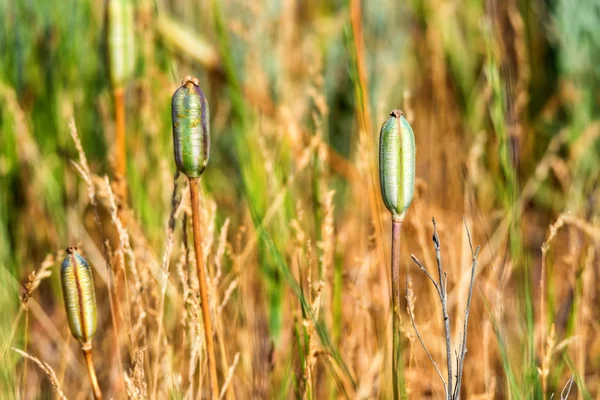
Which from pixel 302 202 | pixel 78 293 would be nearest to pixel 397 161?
pixel 78 293

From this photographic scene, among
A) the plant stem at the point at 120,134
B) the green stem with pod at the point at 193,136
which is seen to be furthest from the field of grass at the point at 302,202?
the green stem with pod at the point at 193,136

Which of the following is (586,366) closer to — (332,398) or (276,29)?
(332,398)

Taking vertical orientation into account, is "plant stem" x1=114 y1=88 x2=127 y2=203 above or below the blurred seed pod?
below

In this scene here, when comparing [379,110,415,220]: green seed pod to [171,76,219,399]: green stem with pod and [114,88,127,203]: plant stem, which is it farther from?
[114,88,127,203]: plant stem

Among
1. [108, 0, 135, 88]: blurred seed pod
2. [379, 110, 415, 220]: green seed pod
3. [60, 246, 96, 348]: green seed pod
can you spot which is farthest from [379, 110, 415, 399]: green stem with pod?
[108, 0, 135, 88]: blurred seed pod

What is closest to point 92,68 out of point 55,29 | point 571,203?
point 55,29

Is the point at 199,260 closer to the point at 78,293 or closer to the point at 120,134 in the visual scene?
the point at 78,293

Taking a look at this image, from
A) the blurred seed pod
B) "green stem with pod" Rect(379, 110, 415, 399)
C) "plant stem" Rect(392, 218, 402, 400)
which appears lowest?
"plant stem" Rect(392, 218, 402, 400)
